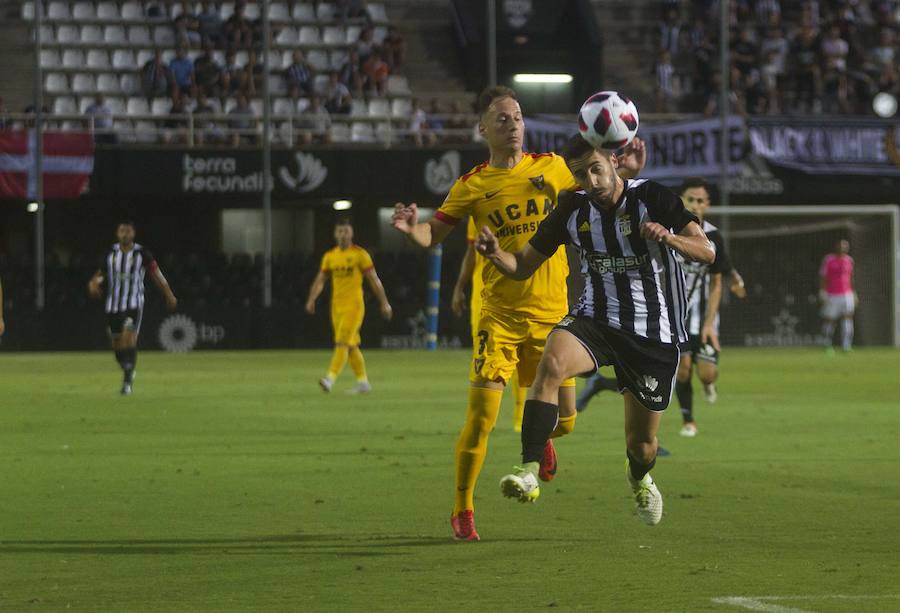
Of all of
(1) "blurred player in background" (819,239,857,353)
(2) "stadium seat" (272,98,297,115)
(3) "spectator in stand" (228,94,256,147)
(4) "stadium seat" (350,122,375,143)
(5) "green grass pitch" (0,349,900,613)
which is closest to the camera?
(5) "green grass pitch" (0,349,900,613)

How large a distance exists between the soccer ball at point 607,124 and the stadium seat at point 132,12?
31.2 meters

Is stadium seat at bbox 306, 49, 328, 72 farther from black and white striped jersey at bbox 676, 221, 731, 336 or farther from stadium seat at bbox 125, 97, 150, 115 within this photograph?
black and white striped jersey at bbox 676, 221, 731, 336

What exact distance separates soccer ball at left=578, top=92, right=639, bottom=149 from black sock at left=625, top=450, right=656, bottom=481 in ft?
4.88

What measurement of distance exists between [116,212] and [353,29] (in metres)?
6.79

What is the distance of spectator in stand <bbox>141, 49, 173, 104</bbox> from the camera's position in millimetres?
35688

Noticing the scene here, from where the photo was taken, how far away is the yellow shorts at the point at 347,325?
821 inches

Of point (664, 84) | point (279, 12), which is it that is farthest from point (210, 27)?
point (664, 84)

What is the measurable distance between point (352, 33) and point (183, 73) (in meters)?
4.66

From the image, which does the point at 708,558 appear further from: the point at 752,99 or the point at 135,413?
the point at 752,99

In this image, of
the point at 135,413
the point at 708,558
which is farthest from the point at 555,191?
the point at 135,413

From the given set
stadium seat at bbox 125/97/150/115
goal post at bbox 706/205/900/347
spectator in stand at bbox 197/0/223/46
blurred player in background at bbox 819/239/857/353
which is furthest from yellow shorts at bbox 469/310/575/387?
spectator in stand at bbox 197/0/223/46

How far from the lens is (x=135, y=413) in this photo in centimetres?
1769

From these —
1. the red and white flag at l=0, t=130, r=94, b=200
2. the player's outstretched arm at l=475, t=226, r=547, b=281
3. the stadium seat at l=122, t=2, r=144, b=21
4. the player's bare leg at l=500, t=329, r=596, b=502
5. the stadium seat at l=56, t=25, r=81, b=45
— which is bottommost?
the player's bare leg at l=500, t=329, r=596, b=502

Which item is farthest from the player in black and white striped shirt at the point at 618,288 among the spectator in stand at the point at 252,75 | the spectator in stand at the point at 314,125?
the spectator in stand at the point at 252,75
